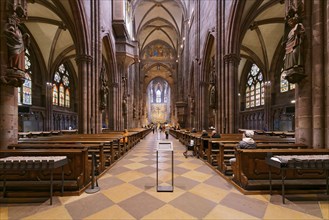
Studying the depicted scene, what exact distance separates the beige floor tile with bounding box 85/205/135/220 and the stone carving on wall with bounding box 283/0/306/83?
5726mm

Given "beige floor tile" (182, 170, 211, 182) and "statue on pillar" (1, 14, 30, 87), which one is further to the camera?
"beige floor tile" (182, 170, 211, 182)

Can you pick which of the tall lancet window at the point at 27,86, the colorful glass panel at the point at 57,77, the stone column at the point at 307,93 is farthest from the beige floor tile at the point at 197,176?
the colorful glass panel at the point at 57,77

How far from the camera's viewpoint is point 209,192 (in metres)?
4.27

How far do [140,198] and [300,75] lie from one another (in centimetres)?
552

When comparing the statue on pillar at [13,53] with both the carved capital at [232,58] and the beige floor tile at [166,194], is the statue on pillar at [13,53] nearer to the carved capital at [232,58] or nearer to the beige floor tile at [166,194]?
the beige floor tile at [166,194]

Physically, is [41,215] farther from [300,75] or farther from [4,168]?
[300,75]

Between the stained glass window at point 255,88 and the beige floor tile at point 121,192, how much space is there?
25459 mm

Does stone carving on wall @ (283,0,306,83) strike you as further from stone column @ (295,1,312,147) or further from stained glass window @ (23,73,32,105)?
stained glass window @ (23,73,32,105)

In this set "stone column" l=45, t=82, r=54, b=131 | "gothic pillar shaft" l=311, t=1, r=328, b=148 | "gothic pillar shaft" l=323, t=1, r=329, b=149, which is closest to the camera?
"gothic pillar shaft" l=323, t=1, r=329, b=149

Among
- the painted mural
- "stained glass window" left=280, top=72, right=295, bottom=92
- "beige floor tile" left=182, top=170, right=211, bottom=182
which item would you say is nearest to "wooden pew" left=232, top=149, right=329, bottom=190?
"beige floor tile" left=182, top=170, right=211, bottom=182

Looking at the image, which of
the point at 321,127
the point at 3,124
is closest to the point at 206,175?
the point at 321,127

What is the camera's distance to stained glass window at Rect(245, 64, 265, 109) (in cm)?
2606

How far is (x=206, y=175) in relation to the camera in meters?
5.62

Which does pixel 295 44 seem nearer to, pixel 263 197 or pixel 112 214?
pixel 263 197
